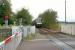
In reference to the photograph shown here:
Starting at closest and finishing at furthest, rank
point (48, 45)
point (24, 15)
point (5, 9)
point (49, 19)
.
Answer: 1. point (48, 45)
2. point (5, 9)
3. point (24, 15)
4. point (49, 19)

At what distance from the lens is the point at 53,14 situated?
11956 cm

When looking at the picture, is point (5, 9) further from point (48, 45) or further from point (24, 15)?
point (48, 45)

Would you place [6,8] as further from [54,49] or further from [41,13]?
[54,49]

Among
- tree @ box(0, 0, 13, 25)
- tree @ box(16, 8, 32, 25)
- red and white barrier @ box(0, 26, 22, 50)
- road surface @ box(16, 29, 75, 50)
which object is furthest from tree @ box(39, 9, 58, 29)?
red and white barrier @ box(0, 26, 22, 50)

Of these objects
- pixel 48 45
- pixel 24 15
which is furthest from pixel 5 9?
pixel 48 45

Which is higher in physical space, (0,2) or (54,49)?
(0,2)

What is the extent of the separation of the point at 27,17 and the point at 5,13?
21239 millimetres

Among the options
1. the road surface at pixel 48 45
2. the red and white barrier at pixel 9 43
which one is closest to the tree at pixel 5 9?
the road surface at pixel 48 45

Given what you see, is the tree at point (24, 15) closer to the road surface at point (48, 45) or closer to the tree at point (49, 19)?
the tree at point (49, 19)

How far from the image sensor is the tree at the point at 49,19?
386 ft

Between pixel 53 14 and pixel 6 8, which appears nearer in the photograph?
pixel 6 8

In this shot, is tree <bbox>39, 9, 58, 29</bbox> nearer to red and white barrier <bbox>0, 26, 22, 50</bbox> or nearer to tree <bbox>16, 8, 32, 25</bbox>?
tree <bbox>16, 8, 32, 25</bbox>

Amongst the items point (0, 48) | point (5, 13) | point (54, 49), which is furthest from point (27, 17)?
point (0, 48)

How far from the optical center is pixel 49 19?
404 feet
